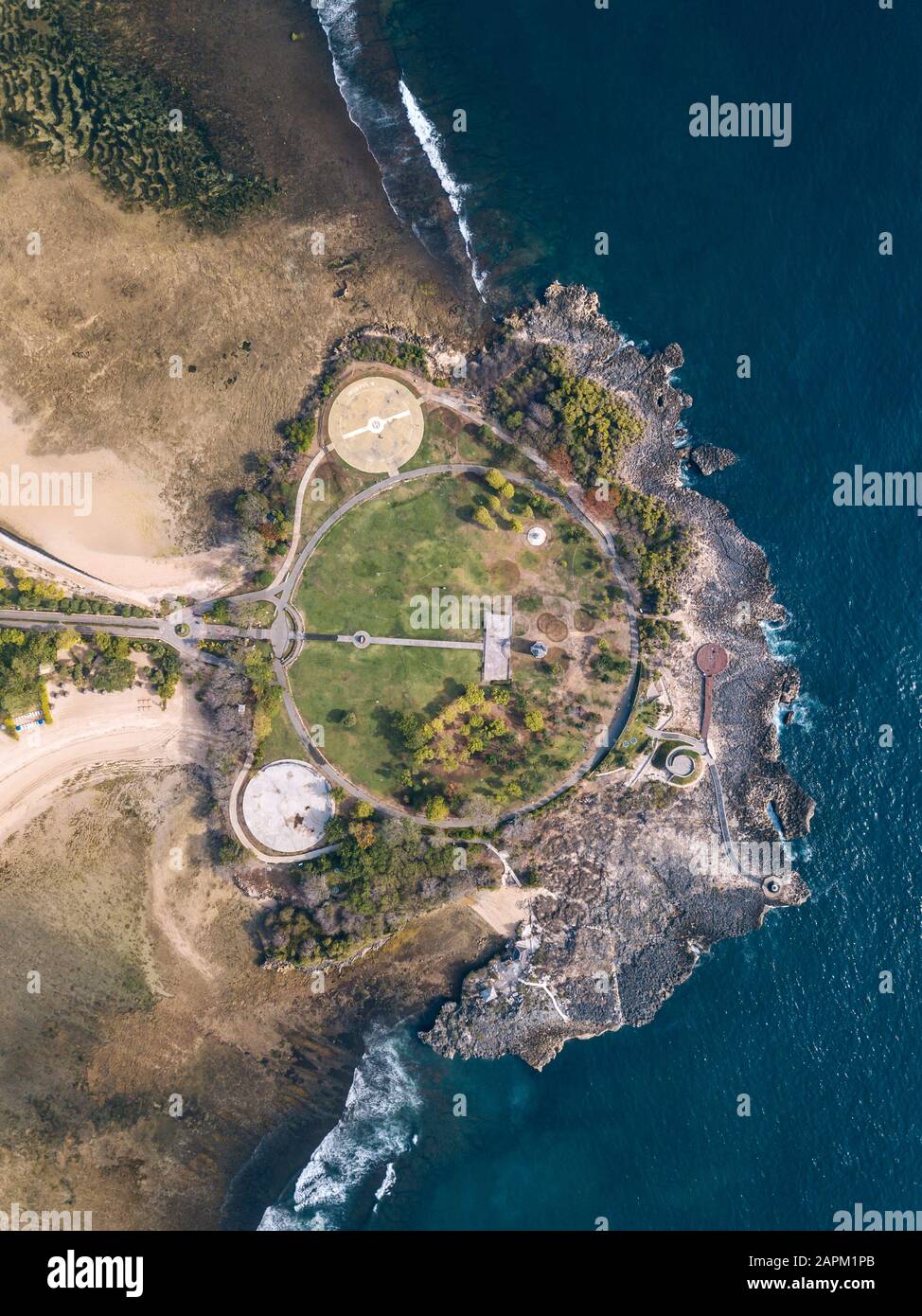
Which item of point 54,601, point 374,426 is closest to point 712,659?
point 374,426

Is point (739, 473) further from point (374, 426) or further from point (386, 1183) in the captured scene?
point (386, 1183)

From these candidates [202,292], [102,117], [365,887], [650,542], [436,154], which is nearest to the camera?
[365,887]

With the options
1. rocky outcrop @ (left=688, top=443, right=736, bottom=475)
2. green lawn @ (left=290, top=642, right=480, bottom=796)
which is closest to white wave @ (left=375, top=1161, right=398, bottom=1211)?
green lawn @ (left=290, top=642, right=480, bottom=796)

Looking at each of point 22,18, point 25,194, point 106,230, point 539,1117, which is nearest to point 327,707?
point 539,1117

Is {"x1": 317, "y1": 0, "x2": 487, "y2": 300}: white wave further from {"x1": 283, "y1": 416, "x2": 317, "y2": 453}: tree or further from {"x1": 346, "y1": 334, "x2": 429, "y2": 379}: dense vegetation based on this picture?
{"x1": 283, "y1": 416, "x2": 317, "y2": 453}: tree

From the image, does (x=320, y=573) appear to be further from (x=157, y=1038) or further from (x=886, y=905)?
(x=886, y=905)

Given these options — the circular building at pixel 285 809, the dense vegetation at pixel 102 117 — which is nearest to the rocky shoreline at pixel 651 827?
the circular building at pixel 285 809
